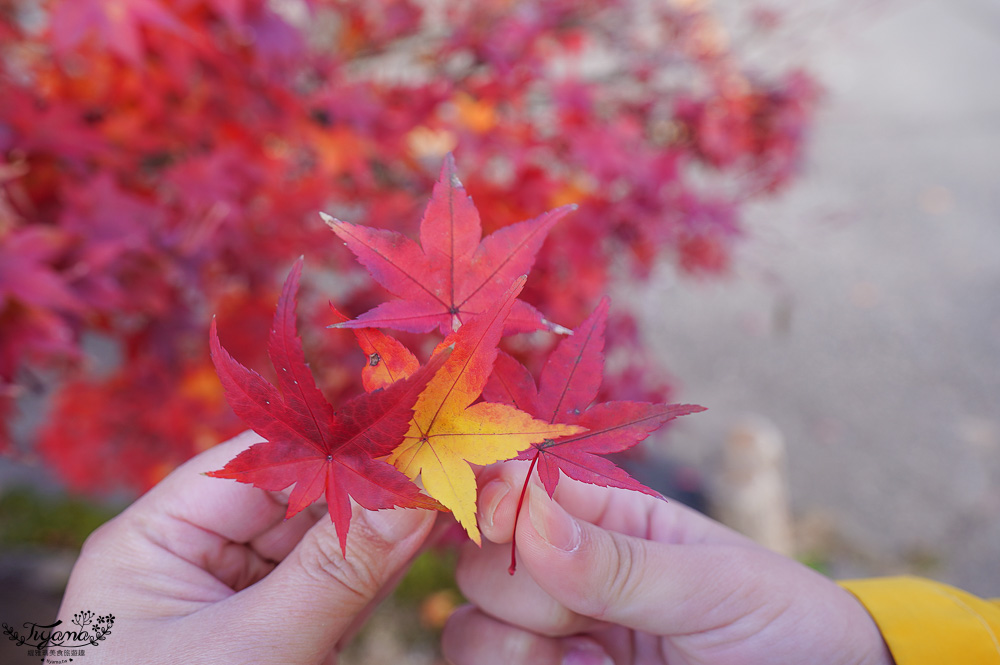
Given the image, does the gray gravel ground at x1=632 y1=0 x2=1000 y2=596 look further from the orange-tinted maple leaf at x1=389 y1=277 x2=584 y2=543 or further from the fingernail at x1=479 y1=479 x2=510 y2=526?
the orange-tinted maple leaf at x1=389 y1=277 x2=584 y2=543

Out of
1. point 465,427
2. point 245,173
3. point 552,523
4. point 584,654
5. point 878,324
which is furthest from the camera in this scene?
point 878,324

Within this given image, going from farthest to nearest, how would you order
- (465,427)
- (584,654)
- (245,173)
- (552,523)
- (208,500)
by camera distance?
(245,173), (584,654), (208,500), (552,523), (465,427)

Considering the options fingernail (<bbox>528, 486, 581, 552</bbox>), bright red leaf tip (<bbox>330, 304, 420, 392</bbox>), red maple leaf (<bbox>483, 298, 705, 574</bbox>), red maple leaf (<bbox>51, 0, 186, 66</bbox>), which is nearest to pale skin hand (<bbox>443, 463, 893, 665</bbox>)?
fingernail (<bbox>528, 486, 581, 552</bbox>)

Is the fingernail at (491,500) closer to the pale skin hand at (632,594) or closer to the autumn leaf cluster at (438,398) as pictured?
the pale skin hand at (632,594)

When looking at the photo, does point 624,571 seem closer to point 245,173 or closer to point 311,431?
point 311,431

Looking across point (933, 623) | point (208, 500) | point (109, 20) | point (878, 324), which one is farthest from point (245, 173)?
point (878, 324)

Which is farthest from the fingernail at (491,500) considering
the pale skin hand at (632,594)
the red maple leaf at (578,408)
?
the red maple leaf at (578,408)

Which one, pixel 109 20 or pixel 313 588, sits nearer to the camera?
pixel 313 588
